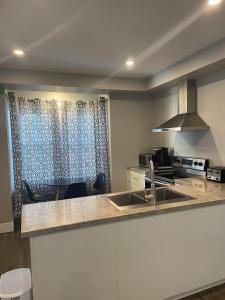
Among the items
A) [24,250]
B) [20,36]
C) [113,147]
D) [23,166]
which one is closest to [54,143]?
[23,166]

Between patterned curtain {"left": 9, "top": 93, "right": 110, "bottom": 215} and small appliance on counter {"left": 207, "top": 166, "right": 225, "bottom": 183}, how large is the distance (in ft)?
6.56

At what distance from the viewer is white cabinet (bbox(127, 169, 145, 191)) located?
3.83 metres

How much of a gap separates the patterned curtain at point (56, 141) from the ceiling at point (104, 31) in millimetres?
1059

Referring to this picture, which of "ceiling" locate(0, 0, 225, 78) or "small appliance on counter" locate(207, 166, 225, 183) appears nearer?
"ceiling" locate(0, 0, 225, 78)

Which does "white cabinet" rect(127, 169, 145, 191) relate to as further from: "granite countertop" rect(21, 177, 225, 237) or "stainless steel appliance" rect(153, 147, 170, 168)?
"granite countertop" rect(21, 177, 225, 237)

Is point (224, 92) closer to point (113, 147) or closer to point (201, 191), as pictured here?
point (201, 191)

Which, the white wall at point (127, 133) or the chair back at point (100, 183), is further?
the white wall at point (127, 133)

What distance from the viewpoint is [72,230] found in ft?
5.38

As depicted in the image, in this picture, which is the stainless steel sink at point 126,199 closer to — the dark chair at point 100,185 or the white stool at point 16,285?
the white stool at point 16,285

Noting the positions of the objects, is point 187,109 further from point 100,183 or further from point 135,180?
point 100,183

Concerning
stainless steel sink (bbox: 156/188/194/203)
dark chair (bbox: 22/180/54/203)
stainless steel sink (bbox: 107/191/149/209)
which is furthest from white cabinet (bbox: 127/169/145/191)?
dark chair (bbox: 22/180/54/203)

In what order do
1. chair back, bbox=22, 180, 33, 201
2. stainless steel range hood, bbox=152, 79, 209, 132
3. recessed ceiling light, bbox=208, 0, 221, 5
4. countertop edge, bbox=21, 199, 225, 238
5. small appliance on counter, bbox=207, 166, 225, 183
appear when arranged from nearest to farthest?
countertop edge, bbox=21, 199, 225, 238 → recessed ceiling light, bbox=208, 0, 221, 5 → small appliance on counter, bbox=207, 166, 225, 183 → stainless steel range hood, bbox=152, 79, 209, 132 → chair back, bbox=22, 180, 33, 201

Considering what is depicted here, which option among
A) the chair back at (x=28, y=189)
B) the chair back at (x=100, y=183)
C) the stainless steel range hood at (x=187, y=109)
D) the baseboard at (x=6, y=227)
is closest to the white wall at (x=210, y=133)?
the stainless steel range hood at (x=187, y=109)

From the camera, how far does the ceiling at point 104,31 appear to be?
5.83ft
